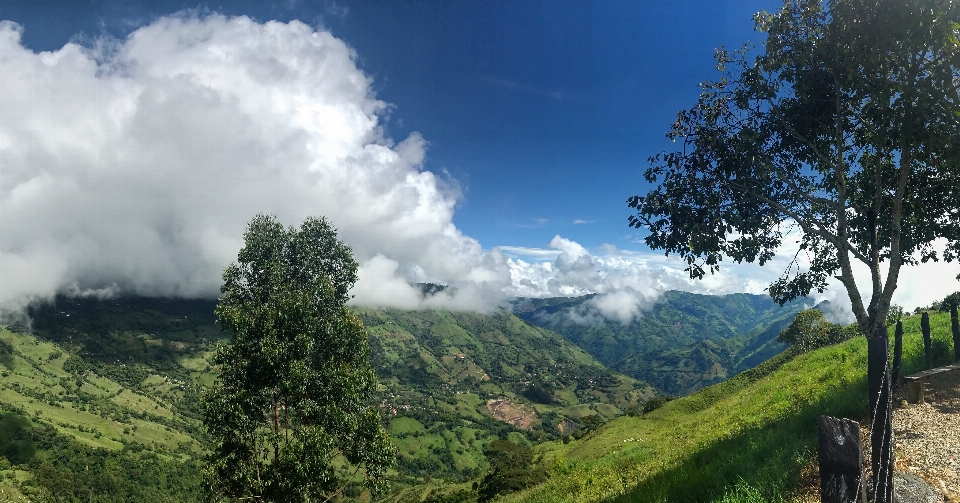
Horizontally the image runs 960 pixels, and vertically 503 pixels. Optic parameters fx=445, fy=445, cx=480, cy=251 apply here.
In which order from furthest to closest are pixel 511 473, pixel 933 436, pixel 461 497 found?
pixel 461 497 < pixel 511 473 < pixel 933 436

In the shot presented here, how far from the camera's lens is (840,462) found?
6.13 metres

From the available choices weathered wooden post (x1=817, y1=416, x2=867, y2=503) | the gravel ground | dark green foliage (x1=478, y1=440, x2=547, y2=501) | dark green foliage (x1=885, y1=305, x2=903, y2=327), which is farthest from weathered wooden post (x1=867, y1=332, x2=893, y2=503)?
dark green foliage (x1=478, y1=440, x2=547, y2=501)

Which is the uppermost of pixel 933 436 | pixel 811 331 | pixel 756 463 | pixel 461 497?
pixel 811 331

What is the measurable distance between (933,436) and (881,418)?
5.54 meters

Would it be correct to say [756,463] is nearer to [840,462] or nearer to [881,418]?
[881,418]

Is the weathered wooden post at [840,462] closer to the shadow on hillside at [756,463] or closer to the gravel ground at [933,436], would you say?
the shadow on hillside at [756,463]

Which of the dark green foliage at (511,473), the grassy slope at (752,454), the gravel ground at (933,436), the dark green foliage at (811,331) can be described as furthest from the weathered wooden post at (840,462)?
the dark green foliage at (811,331)

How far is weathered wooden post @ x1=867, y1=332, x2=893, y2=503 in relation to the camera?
333 inches

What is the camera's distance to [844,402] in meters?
14.4

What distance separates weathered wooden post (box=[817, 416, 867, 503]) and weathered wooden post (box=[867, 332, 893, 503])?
121 inches

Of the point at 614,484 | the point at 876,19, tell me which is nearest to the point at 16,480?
the point at 614,484

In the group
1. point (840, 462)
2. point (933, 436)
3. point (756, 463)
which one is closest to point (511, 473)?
point (756, 463)

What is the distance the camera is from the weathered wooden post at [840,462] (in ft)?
19.4

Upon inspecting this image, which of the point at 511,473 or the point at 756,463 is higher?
the point at 756,463
